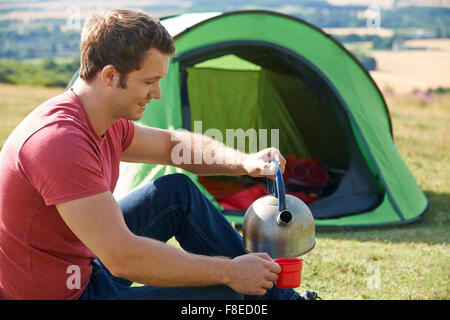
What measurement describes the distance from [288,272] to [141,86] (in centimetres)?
68

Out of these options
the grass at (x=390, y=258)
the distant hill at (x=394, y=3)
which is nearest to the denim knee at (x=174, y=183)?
the grass at (x=390, y=258)

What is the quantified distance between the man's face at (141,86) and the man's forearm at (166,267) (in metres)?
0.38

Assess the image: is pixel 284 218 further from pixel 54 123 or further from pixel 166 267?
pixel 54 123

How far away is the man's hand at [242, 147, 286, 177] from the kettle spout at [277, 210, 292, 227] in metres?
0.16

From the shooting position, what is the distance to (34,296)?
1410mm

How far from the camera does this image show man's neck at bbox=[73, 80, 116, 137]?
1.48m

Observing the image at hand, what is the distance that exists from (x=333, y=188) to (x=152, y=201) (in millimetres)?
2542

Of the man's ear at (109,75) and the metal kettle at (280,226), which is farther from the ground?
the man's ear at (109,75)

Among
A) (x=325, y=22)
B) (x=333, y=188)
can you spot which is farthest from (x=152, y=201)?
(x=325, y=22)

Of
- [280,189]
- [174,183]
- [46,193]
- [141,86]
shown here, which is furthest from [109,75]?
[280,189]

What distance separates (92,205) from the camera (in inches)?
50.6

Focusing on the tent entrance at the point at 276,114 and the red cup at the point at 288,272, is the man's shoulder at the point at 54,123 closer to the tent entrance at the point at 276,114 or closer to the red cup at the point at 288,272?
the red cup at the point at 288,272

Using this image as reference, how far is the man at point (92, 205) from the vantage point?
4.23 ft

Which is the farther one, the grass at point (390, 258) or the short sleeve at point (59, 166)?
the grass at point (390, 258)
